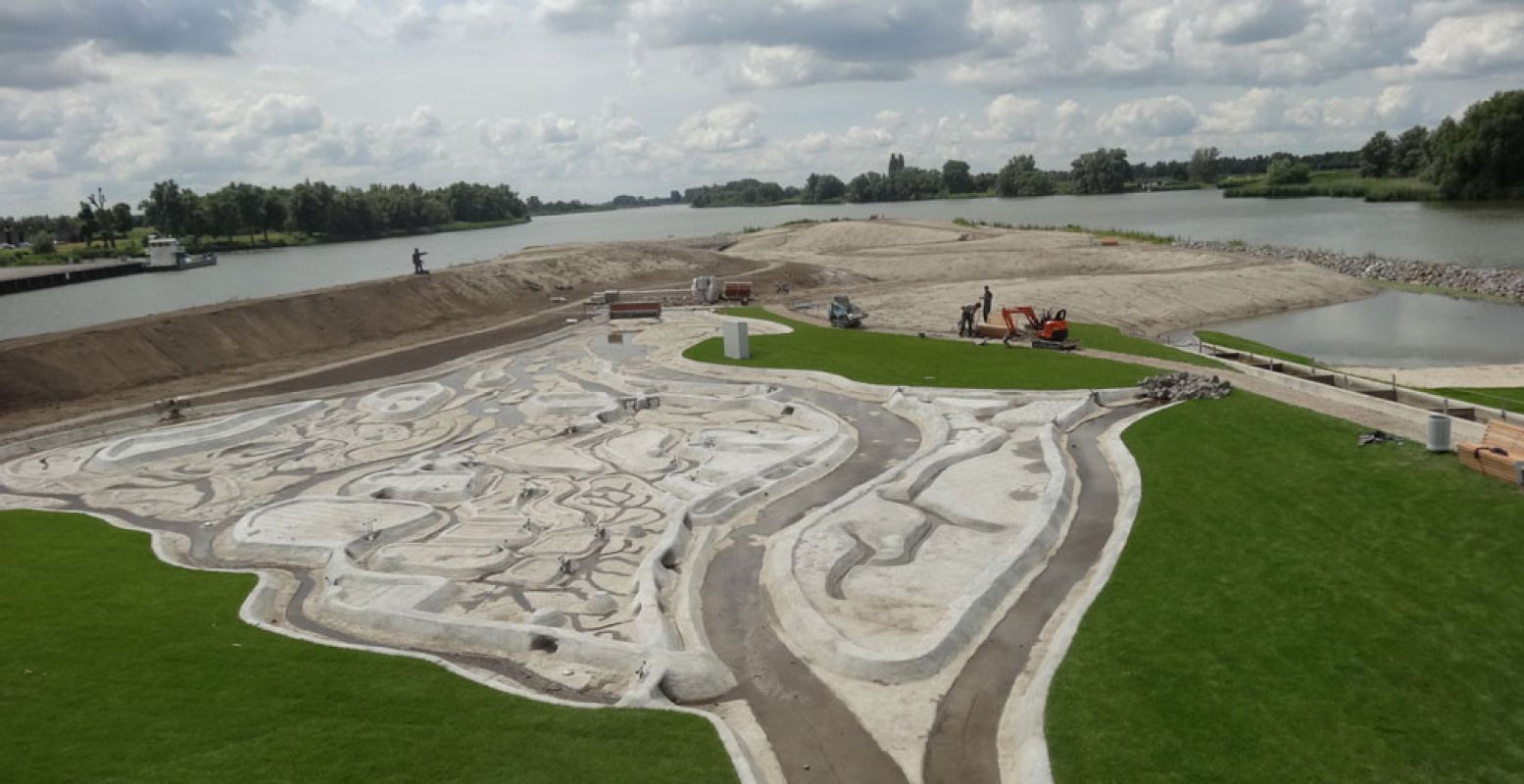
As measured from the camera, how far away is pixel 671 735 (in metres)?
10.9

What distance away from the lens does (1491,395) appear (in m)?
26.9

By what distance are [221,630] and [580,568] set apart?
5.78 m

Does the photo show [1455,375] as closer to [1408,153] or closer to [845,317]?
[845,317]

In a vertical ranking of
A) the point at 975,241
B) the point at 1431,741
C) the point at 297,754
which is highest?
the point at 975,241

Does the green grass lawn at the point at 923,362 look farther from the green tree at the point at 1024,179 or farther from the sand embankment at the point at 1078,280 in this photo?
the green tree at the point at 1024,179

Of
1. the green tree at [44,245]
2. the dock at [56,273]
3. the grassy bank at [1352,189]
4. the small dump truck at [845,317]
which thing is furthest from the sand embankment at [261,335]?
the grassy bank at [1352,189]

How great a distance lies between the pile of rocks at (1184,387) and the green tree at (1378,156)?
14570 centimetres

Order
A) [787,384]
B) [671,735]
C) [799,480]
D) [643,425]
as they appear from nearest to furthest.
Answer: [671,735] → [799,480] → [643,425] → [787,384]

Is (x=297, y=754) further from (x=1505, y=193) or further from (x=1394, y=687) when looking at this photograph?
(x=1505, y=193)

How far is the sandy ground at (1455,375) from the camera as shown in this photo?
99.5 feet

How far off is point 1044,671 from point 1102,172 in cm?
18389

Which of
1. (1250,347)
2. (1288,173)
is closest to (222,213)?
(1250,347)

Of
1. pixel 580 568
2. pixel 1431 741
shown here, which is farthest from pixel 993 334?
pixel 1431 741

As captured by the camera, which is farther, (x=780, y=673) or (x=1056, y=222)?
(x=1056, y=222)
